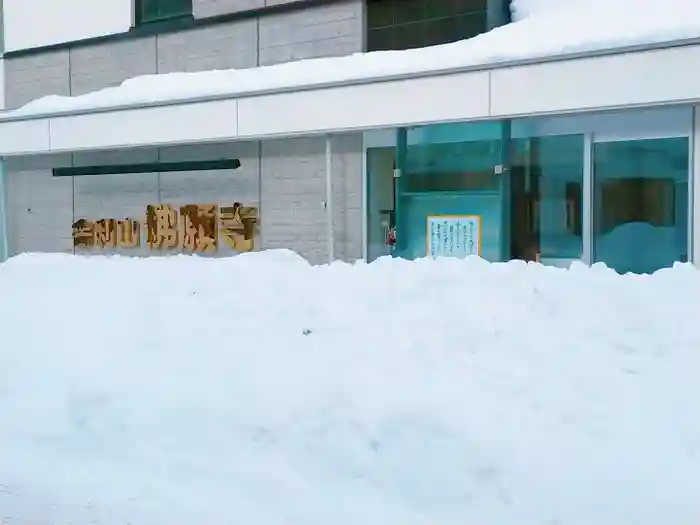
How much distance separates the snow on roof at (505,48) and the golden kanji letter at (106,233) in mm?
2025

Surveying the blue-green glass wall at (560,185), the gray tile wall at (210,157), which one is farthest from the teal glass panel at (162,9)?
the blue-green glass wall at (560,185)

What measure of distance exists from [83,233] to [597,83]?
32.1 ft

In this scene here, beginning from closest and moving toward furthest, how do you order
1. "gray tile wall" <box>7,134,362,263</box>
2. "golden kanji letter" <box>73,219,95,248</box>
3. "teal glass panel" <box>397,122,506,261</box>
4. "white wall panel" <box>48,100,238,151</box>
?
"teal glass panel" <box>397,122,506,261</box> < "gray tile wall" <box>7,134,362,263</box> < "white wall panel" <box>48,100,238,151</box> < "golden kanji letter" <box>73,219,95,248</box>

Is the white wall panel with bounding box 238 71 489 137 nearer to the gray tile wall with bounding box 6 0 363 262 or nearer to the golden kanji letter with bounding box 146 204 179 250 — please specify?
the gray tile wall with bounding box 6 0 363 262

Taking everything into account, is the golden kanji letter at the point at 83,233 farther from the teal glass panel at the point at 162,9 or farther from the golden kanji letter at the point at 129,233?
the teal glass panel at the point at 162,9

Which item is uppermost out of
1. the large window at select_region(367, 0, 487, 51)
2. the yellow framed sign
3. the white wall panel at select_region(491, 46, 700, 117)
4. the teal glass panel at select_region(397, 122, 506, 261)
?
the large window at select_region(367, 0, 487, 51)

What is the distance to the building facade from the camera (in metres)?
10.4

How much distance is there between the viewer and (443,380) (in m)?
6.67

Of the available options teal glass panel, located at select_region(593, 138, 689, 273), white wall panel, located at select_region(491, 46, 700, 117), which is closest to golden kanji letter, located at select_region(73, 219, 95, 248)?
white wall panel, located at select_region(491, 46, 700, 117)

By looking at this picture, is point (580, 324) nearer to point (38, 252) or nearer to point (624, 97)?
point (624, 97)

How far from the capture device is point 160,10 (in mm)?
16312

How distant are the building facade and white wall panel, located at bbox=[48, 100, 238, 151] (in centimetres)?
3

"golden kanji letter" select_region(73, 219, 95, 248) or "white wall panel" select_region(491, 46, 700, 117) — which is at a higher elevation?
"white wall panel" select_region(491, 46, 700, 117)

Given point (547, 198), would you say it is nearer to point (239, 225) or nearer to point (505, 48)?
point (505, 48)
